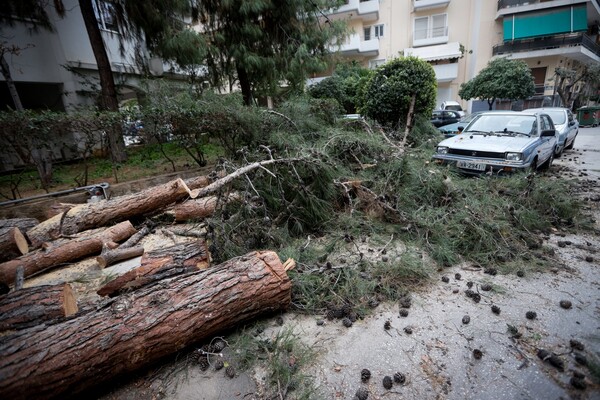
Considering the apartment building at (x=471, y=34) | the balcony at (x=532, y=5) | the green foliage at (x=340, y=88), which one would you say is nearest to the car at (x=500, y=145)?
the green foliage at (x=340, y=88)

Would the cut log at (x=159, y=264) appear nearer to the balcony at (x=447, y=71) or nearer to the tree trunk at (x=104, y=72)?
the tree trunk at (x=104, y=72)

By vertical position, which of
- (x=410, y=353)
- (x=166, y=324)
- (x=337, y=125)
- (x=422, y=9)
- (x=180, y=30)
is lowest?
(x=410, y=353)

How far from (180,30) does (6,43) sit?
5334 mm

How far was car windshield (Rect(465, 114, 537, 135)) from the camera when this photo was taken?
5.90 meters

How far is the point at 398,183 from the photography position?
455 centimetres

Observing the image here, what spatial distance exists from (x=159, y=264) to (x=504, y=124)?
7.31m

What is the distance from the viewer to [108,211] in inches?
177

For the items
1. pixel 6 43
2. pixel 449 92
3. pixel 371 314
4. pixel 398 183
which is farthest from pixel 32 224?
pixel 449 92

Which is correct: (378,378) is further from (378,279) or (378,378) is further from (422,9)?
(422,9)

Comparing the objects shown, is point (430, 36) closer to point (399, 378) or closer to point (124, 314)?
point (399, 378)

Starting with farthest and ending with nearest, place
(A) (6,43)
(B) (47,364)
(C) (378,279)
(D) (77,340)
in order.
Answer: (A) (6,43), (C) (378,279), (D) (77,340), (B) (47,364)

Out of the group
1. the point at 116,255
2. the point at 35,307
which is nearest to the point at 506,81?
the point at 116,255

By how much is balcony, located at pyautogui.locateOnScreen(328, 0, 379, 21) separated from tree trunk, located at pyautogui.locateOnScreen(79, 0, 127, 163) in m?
21.9

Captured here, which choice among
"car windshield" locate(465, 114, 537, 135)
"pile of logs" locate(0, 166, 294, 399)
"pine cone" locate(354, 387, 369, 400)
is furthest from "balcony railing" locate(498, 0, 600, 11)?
"pine cone" locate(354, 387, 369, 400)
